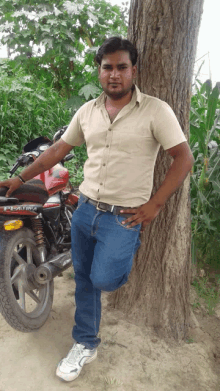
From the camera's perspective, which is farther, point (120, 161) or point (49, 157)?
point (49, 157)

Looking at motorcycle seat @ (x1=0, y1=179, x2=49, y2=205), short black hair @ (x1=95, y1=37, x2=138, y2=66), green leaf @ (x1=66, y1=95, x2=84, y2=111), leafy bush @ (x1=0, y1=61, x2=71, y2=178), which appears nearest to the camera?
short black hair @ (x1=95, y1=37, x2=138, y2=66)

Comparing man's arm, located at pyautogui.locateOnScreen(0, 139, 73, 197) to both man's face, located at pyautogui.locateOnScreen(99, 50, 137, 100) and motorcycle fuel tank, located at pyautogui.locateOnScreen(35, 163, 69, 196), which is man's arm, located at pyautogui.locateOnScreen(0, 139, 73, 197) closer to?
motorcycle fuel tank, located at pyautogui.locateOnScreen(35, 163, 69, 196)

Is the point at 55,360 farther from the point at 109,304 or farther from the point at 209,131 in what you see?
the point at 209,131

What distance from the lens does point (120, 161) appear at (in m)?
1.78

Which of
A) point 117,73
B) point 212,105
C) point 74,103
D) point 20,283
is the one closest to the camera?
point 117,73

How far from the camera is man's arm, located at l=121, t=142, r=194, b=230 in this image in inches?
66.8

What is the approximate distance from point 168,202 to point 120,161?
67 cm

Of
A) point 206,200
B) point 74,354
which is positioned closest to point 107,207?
point 74,354

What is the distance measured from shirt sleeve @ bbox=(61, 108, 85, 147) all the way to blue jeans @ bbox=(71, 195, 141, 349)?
0.37 m

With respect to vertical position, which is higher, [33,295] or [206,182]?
[206,182]

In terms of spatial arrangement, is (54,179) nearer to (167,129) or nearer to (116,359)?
(167,129)

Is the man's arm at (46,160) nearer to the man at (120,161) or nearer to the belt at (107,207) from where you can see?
the man at (120,161)

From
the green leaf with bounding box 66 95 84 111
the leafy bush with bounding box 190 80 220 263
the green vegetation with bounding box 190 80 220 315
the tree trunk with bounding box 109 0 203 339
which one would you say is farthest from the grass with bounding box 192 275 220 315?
the green leaf with bounding box 66 95 84 111

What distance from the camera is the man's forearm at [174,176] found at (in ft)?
5.57
